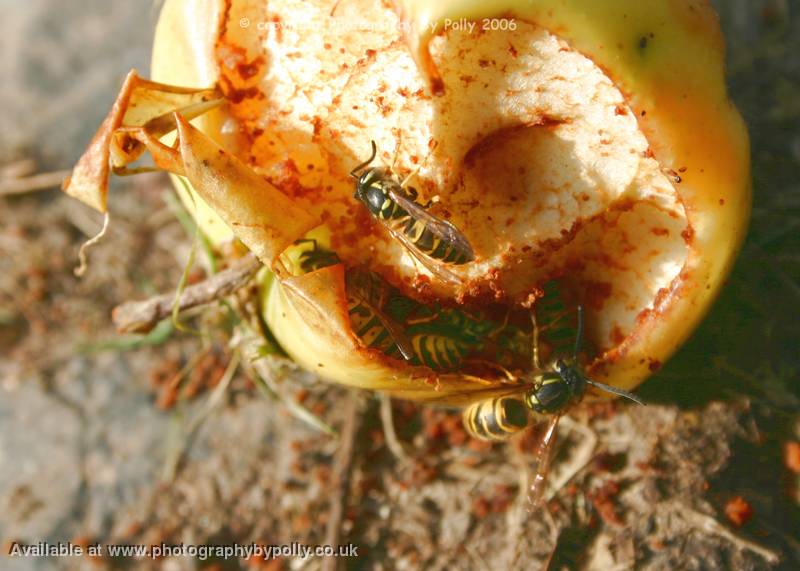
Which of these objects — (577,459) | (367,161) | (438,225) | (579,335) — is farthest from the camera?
(577,459)

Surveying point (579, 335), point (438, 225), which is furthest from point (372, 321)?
point (579, 335)

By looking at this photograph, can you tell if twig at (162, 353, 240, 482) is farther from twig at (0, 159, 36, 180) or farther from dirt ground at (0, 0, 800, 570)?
twig at (0, 159, 36, 180)

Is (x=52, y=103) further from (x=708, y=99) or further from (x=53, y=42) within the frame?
(x=708, y=99)

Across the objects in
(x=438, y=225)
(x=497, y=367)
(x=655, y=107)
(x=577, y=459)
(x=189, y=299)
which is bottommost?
(x=577, y=459)

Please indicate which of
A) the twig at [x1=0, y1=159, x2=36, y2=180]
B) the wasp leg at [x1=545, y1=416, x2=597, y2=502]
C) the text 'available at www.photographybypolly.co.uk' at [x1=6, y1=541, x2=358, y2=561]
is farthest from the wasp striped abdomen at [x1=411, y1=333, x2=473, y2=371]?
the twig at [x1=0, y1=159, x2=36, y2=180]

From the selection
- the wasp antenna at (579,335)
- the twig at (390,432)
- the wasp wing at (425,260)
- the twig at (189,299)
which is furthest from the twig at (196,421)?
the wasp antenna at (579,335)

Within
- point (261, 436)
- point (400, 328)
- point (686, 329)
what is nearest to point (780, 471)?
point (686, 329)

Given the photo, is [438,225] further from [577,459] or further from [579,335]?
[577,459]
